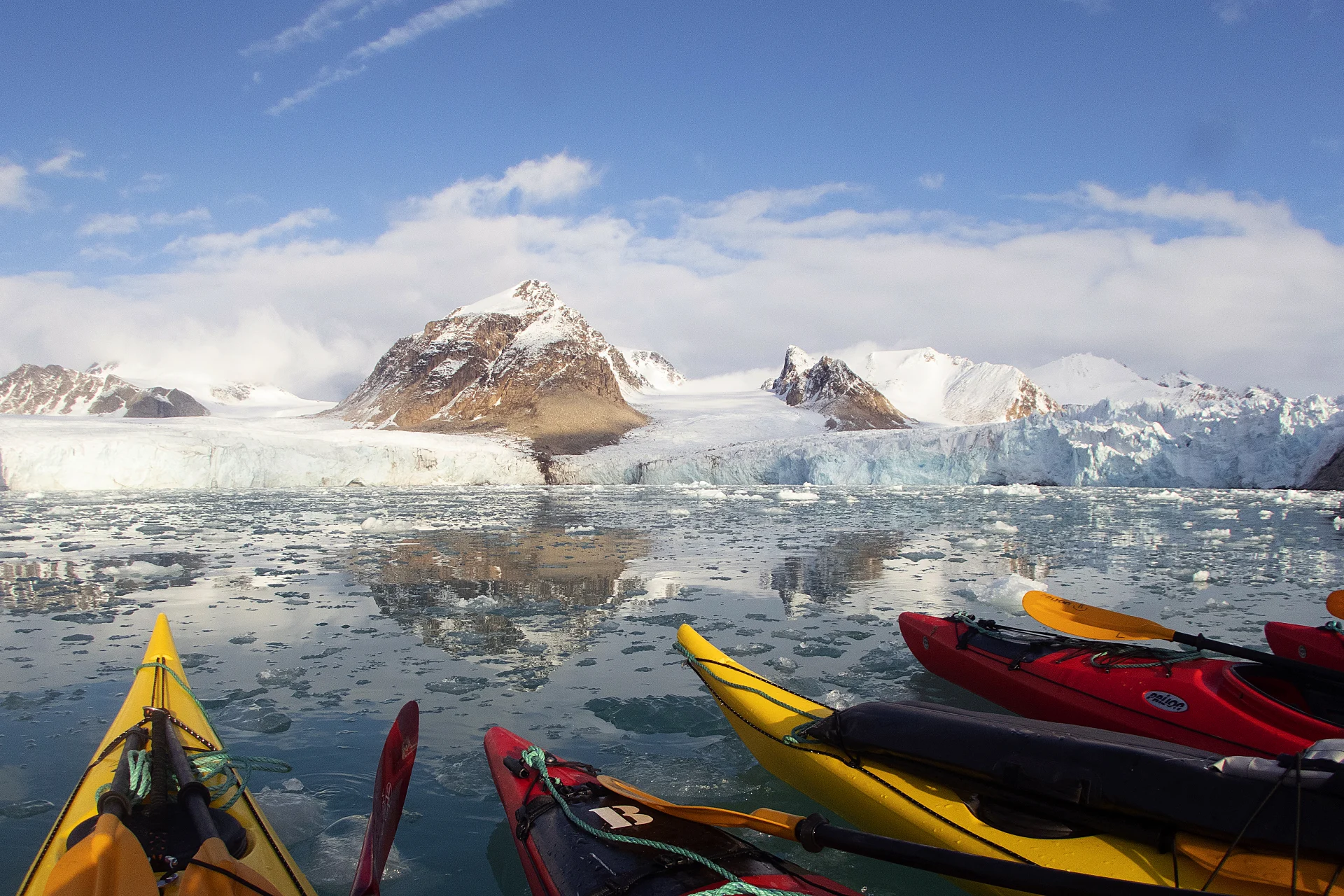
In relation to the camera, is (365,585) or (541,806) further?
(365,585)

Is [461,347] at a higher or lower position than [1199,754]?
higher

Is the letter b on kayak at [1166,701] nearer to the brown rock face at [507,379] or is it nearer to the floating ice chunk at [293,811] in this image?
the floating ice chunk at [293,811]

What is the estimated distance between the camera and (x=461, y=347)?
69.1 meters

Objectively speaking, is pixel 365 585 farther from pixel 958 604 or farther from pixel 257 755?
pixel 958 604

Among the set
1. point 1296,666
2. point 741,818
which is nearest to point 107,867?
point 741,818

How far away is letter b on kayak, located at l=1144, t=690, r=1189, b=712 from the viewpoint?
3059mm

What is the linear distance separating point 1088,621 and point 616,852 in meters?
3.96

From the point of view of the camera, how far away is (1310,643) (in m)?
4.07

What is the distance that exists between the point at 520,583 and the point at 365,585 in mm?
1564

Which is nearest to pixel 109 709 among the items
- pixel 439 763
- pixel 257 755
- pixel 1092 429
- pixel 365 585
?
pixel 257 755

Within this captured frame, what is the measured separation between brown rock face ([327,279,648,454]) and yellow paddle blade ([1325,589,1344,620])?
4746 centimetres

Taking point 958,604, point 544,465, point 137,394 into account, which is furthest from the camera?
point 137,394

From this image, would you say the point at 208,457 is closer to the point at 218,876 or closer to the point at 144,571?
the point at 144,571

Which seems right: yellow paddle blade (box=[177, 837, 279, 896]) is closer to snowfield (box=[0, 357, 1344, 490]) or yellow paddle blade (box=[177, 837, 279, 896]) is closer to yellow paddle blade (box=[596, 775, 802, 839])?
yellow paddle blade (box=[596, 775, 802, 839])
